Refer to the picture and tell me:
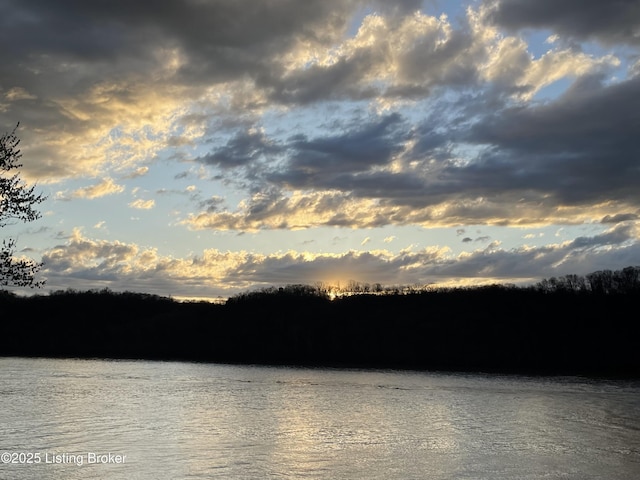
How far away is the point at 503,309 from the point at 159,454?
104 metres

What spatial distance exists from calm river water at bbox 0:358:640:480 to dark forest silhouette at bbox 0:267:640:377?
140 feet

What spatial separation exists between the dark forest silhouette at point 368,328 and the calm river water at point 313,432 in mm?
42562

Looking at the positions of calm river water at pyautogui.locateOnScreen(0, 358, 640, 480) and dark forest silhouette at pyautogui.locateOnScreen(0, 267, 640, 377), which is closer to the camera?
calm river water at pyautogui.locateOnScreen(0, 358, 640, 480)

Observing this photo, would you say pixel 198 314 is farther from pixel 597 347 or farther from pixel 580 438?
pixel 580 438

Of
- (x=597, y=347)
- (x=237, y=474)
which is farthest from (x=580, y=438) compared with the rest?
(x=597, y=347)

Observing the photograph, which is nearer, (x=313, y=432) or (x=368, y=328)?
(x=313, y=432)

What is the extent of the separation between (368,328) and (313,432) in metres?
92.6

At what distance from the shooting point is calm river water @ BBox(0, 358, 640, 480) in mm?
25125

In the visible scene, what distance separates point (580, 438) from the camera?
34.7 meters

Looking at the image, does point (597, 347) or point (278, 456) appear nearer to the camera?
point (278, 456)

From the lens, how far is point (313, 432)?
35.5m

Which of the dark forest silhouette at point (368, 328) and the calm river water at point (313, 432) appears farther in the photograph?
the dark forest silhouette at point (368, 328)

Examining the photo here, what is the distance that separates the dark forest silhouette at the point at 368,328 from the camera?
10719 cm

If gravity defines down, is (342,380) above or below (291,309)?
below
